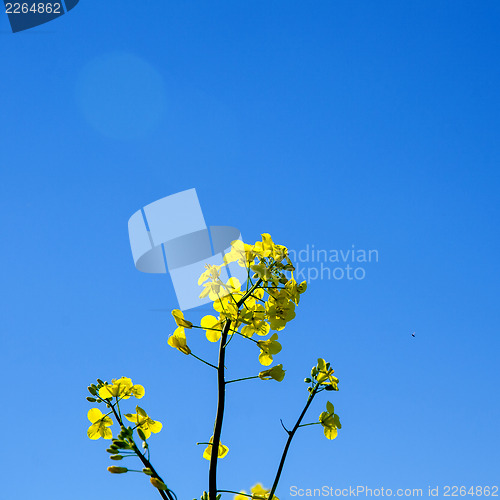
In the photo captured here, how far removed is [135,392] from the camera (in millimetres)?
2021

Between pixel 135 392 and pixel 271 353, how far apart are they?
61 cm

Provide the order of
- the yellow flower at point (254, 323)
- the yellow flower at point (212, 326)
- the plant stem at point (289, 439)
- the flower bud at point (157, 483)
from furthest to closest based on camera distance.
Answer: the yellow flower at point (212, 326)
the yellow flower at point (254, 323)
the plant stem at point (289, 439)
the flower bud at point (157, 483)

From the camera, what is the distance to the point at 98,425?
1.88 meters

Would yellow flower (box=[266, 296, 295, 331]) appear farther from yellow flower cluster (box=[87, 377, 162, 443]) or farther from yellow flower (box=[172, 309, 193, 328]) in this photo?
yellow flower cluster (box=[87, 377, 162, 443])

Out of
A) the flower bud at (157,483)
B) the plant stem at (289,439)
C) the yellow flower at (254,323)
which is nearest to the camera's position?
the flower bud at (157,483)

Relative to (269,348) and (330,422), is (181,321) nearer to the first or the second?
(269,348)

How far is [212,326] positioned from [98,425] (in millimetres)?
596

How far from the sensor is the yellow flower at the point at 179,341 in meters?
1.93

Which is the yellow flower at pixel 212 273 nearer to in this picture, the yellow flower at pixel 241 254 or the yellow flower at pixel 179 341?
the yellow flower at pixel 241 254

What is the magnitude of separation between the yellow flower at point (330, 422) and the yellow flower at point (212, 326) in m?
0.57

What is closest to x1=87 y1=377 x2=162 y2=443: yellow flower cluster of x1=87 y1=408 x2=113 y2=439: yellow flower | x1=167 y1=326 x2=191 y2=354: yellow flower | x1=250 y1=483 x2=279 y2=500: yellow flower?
x1=87 y1=408 x2=113 y2=439: yellow flower

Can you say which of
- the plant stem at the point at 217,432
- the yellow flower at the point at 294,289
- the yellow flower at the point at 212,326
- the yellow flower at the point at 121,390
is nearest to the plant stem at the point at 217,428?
the plant stem at the point at 217,432

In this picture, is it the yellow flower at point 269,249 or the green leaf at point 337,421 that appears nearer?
the yellow flower at point 269,249

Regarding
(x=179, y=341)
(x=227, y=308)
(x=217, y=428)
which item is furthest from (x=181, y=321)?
(x=217, y=428)
